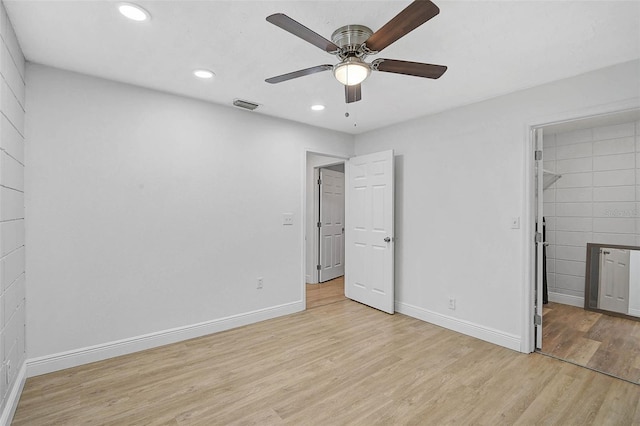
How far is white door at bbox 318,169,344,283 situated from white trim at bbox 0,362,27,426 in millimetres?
3938

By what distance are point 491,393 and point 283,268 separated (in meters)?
2.44

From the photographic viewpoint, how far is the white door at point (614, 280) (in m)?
3.90

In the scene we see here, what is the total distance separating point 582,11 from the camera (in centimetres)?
179

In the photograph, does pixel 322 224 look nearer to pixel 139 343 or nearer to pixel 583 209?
pixel 139 343

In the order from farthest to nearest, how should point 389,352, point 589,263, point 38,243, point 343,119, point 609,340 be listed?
point 589,263 < point 343,119 < point 609,340 < point 389,352 < point 38,243

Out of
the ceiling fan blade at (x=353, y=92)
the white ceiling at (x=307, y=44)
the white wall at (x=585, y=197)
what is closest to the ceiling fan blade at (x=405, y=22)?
the white ceiling at (x=307, y=44)

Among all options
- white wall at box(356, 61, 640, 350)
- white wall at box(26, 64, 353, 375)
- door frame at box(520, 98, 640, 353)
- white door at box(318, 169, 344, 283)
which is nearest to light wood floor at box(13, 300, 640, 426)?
door frame at box(520, 98, 640, 353)

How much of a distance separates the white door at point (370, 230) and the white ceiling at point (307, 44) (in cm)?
122

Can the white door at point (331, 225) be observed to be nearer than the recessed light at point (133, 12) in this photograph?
No

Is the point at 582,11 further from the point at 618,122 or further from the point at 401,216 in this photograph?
the point at 618,122

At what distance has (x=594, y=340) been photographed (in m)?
3.17

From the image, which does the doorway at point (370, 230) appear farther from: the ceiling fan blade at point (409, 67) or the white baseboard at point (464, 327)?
the ceiling fan blade at point (409, 67)

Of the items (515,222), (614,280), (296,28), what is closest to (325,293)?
(515,222)

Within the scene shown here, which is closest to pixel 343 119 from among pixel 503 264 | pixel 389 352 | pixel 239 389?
pixel 503 264
